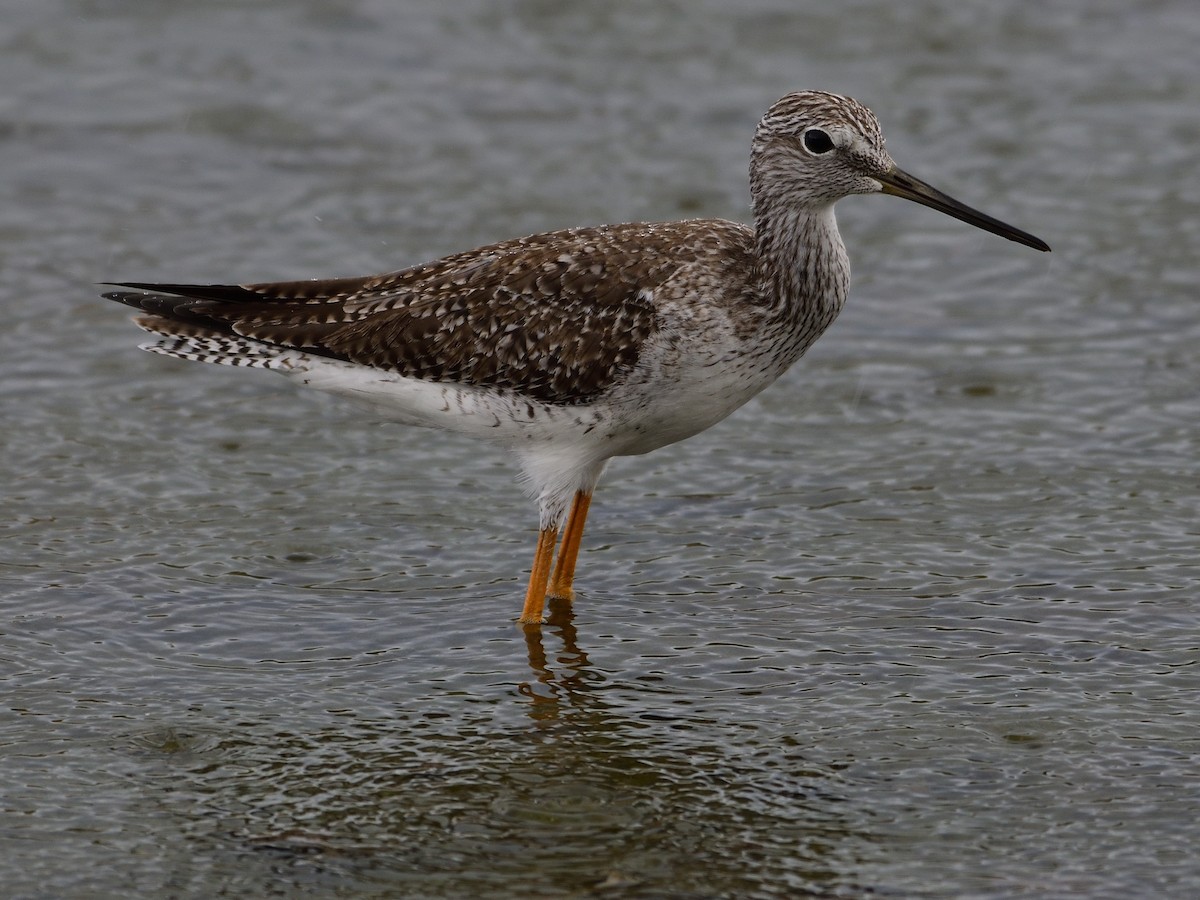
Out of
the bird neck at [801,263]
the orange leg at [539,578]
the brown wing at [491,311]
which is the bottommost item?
the orange leg at [539,578]

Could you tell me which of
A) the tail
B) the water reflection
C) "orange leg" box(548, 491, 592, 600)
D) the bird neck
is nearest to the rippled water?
the water reflection

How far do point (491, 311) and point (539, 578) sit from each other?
1.64m

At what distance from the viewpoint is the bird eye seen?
10.4 metres

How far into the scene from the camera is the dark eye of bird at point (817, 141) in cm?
1036

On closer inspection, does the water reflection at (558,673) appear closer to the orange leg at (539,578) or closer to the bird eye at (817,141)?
the orange leg at (539,578)

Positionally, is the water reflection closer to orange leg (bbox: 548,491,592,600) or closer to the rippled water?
the rippled water

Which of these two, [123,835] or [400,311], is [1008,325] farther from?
[123,835]

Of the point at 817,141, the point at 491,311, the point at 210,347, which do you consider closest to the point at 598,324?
the point at 491,311

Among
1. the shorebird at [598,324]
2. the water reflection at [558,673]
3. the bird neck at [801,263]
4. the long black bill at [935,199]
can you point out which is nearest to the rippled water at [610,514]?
the water reflection at [558,673]

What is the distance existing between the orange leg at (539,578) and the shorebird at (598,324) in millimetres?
11

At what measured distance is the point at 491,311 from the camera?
10.6 m

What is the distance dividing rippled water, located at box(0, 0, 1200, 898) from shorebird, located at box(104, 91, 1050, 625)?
1125 millimetres

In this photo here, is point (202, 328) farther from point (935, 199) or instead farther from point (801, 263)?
point (935, 199)

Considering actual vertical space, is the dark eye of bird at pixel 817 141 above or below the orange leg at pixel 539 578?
above
